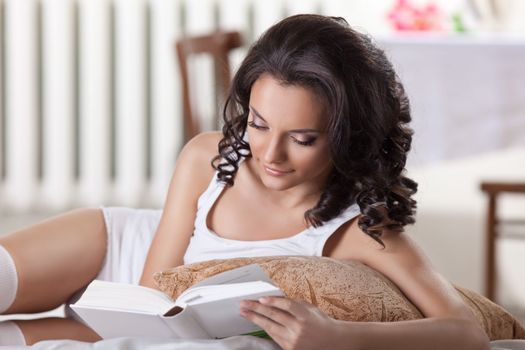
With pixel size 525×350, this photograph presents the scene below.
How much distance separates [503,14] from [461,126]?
134cm

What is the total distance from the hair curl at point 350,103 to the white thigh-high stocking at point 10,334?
453 mm

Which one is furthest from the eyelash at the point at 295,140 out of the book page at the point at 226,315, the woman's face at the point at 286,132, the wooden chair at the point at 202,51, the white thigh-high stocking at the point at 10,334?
the wooden chair at the point at 202,51

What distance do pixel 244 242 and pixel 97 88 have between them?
9.24 feet

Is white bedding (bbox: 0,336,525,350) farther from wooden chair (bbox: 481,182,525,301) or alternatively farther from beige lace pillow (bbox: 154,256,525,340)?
wooden chair (bbox: 481,182,525,301)

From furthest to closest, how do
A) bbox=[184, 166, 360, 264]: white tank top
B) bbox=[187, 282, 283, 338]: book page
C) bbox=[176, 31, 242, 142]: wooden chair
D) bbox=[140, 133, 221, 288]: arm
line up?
bbox=[176, 31, 242, 142]: wooden chair < bbox=[140, 133, 221, 288]: arm < bbox=[184, 166, 360, 264]: white tank top < bbox=[187, 282, 283, 338]: book page

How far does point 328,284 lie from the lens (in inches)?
56.1

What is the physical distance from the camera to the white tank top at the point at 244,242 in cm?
164

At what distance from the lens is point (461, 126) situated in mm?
3035

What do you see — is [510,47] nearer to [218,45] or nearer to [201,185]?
[218,45]

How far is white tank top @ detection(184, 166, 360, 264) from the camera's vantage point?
1.64m

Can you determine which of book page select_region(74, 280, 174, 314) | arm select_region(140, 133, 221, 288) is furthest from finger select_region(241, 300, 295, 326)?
arm select_region(140, 133, 221, 288)

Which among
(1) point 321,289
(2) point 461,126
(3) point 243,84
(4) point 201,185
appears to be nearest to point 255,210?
(4) point 201,185

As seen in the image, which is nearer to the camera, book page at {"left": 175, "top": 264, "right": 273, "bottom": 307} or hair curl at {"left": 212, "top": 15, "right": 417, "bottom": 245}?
book page at {"left": 175, "top": 264, "right": 273, "bottom": 307}

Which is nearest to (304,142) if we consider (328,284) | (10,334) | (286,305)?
(328,284)
